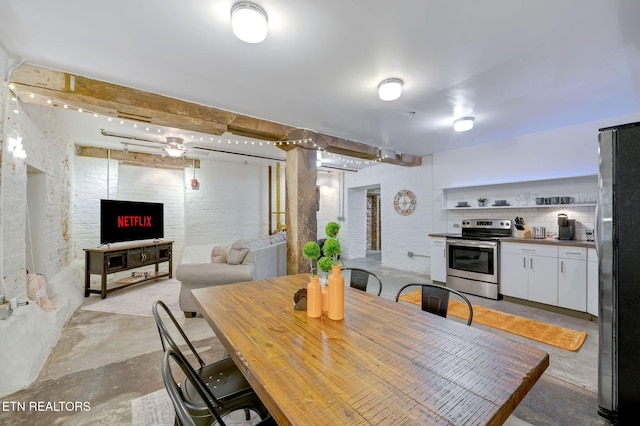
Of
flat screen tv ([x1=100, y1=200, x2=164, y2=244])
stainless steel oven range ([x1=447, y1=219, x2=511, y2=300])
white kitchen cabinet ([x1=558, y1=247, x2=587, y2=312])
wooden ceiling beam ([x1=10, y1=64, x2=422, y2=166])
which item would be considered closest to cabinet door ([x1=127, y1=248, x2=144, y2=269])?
flat screen tv ([x1=100, y1=200, x2=164, y2=244])

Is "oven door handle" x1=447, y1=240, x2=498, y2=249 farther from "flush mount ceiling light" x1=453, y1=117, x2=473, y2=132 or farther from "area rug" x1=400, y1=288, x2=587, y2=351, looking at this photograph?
"flush mount ceiling light" x1=453, y1=117, x2=473, y2=132

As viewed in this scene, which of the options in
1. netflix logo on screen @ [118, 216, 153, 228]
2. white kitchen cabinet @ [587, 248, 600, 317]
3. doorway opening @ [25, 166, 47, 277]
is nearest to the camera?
white kitchen cabinet @ [587, 248, 600, 317]

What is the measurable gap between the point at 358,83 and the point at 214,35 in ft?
4.45

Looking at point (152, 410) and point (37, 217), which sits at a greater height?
point (37, 217)

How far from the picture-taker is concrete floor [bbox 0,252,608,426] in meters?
1.71

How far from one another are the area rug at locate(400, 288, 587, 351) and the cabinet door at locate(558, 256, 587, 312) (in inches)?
23.2

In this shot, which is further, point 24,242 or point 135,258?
point 135,258

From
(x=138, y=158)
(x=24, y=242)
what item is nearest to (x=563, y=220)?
(x=24, y=242)

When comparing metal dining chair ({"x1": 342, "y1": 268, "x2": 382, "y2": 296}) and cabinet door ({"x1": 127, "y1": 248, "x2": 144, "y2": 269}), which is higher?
metal dining chair ({"x1": 342, "y1": 268, "x2": 382, "y2": 296})

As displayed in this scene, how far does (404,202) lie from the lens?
6160 millimetres

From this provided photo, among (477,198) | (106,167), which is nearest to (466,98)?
(477,198)

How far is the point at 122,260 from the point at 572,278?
258 inches

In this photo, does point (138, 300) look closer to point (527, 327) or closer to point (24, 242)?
point (24, 242)

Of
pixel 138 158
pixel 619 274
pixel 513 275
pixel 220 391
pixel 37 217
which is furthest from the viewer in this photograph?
pixel 138 158
